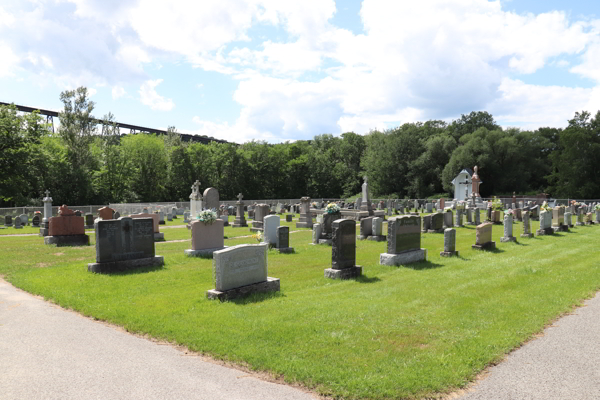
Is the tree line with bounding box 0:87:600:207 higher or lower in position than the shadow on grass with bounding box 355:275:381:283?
higher

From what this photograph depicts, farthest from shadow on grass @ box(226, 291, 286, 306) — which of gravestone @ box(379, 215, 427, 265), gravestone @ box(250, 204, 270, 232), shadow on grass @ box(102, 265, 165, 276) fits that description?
gravestone @ box(250, 204, 270, 232)

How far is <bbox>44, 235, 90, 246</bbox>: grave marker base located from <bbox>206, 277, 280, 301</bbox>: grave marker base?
11.0 m

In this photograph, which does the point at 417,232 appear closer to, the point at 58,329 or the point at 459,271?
the point at 459,271

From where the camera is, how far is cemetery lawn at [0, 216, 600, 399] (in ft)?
16.5

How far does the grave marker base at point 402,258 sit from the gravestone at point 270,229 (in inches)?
173

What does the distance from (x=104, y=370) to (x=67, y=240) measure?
43.7 feet

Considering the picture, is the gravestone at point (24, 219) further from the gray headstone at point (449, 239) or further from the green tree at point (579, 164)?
the green tree at point (579, 164)

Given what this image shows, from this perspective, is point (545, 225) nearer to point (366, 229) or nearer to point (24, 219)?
point (366, 229)

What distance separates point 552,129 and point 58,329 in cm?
7176

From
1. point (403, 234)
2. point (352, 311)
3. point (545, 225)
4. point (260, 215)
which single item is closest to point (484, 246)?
point (403, 234)

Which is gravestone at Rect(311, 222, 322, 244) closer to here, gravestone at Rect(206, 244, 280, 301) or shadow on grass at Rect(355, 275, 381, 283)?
shadow on grass at Rect(355, 275, 381, 283)

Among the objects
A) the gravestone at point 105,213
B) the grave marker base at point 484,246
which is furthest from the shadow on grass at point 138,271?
the grave marker base at point 484,246

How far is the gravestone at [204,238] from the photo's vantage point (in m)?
13.2

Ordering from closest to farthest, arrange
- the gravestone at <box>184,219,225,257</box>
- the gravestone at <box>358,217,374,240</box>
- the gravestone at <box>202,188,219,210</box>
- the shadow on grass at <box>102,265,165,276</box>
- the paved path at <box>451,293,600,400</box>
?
the paved path at <box>451,293,600,400</box>, the shadow on grass at <box>102,265,165,276</box>, the gravestone at <box>184,219,225,257</box>, the gravestone at <box>358,217,374,240</box>, the gravestone at <box>202,188,219,210</box>
